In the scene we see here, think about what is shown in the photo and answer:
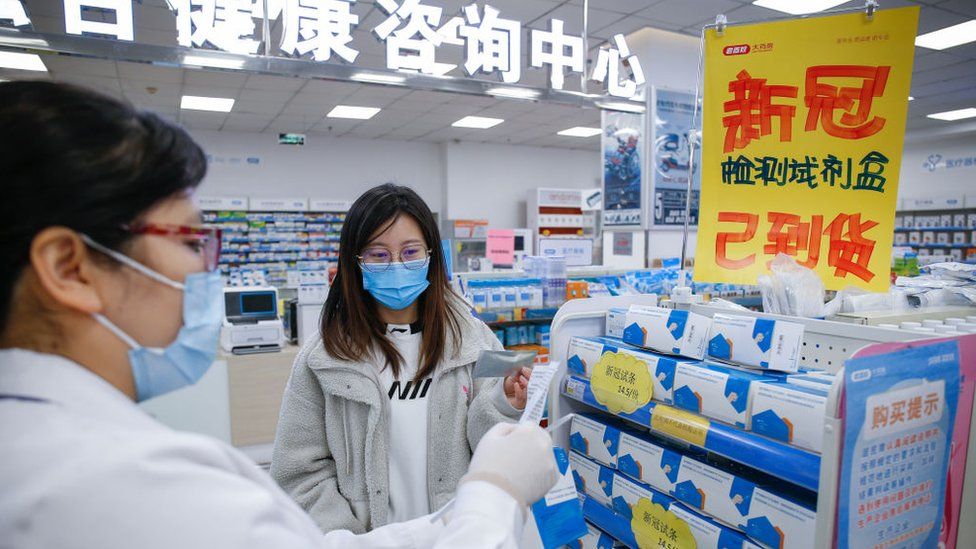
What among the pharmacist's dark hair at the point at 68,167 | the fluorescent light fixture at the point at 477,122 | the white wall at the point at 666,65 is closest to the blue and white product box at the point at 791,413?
the pharmacist's dark hair at the point at 68,167

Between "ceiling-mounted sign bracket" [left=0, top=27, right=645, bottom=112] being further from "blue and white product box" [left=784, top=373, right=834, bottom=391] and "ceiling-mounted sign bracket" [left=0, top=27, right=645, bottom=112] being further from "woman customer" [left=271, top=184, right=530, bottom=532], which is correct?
"blue and white product box" [left=784, top=373, right=834, bottom=391]

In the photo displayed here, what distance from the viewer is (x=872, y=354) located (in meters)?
1.06

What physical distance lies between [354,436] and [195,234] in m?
0.84

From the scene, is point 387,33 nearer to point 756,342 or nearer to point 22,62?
point 756,342

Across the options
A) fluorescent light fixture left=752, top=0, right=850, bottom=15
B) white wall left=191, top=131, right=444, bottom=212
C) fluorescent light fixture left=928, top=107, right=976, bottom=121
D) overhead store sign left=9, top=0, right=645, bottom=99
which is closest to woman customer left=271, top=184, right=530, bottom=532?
overhead store sign left=9, top=0, right=645, bottom=99

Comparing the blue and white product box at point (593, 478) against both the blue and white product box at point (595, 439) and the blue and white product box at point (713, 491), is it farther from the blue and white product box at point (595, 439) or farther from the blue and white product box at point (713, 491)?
the blue and white product box at point (713, 491)

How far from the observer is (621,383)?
1.67 m

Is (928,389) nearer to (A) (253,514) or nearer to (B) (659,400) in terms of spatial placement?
(B) (659,400)

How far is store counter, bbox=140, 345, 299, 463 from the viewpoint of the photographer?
4.44 m

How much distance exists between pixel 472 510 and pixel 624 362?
92 centimetres

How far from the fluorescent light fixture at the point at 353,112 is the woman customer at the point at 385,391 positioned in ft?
27.2

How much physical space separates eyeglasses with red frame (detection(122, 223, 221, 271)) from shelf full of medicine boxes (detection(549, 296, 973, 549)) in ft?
2.30

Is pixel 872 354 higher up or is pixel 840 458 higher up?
pixel 872 354

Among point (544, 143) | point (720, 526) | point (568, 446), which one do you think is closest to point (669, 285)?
point (568, 446)
